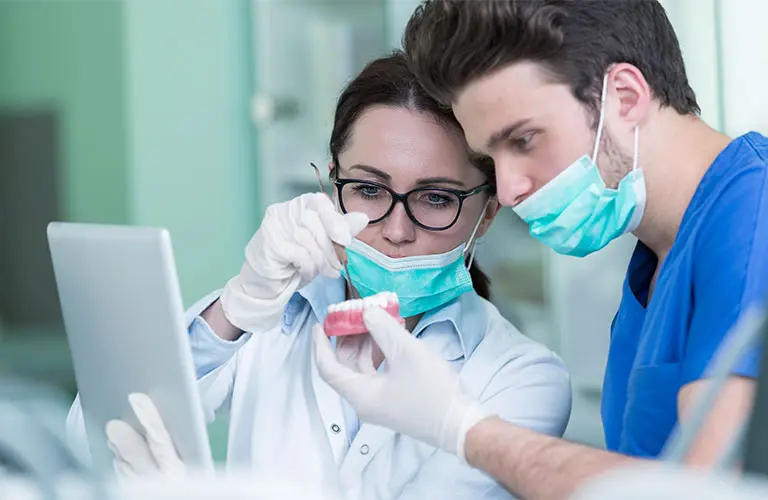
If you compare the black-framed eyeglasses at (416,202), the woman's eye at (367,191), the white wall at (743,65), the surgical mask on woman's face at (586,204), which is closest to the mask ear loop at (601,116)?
the surgical mask on woman's face at (586,204)

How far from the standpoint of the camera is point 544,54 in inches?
53.1

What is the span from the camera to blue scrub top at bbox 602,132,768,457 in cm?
112

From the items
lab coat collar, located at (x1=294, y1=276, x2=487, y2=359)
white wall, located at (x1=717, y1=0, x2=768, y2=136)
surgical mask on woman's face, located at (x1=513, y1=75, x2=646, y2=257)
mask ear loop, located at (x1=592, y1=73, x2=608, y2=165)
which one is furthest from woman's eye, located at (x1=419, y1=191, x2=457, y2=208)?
white wall, located at (x1=717, y1=0, x2=768, y2=136)

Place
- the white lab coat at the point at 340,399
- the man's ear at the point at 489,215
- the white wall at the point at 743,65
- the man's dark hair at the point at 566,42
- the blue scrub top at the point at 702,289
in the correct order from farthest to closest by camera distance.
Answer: the white wall at the point at 743,65
the man's ear at the point at 489,215
the white lab coat at the point at 340,399
the man's dark hair at the point at 566,42
the blue scrub top at the point at 702,289

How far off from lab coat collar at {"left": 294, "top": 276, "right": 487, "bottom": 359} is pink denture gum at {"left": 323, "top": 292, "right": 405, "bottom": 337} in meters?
0.27

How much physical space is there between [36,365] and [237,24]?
1.59 metres

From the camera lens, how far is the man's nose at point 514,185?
142cm

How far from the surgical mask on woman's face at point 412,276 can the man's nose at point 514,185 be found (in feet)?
0.96

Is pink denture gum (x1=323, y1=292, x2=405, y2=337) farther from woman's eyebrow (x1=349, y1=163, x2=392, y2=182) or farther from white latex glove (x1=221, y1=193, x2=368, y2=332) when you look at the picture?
woman's eyebrow (x1=349, y1=163, x2=392, y2=182)

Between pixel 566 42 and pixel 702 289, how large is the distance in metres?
0.42

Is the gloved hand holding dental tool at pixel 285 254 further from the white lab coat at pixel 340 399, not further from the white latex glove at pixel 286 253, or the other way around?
the white lab coat at pixel 340 399

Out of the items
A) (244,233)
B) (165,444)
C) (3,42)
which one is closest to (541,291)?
(244,233)

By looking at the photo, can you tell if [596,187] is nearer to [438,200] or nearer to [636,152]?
[636,152]

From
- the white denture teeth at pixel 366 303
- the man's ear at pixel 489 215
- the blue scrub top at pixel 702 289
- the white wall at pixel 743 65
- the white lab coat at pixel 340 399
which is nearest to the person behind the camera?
the blue scrub top at pixel 702 289
